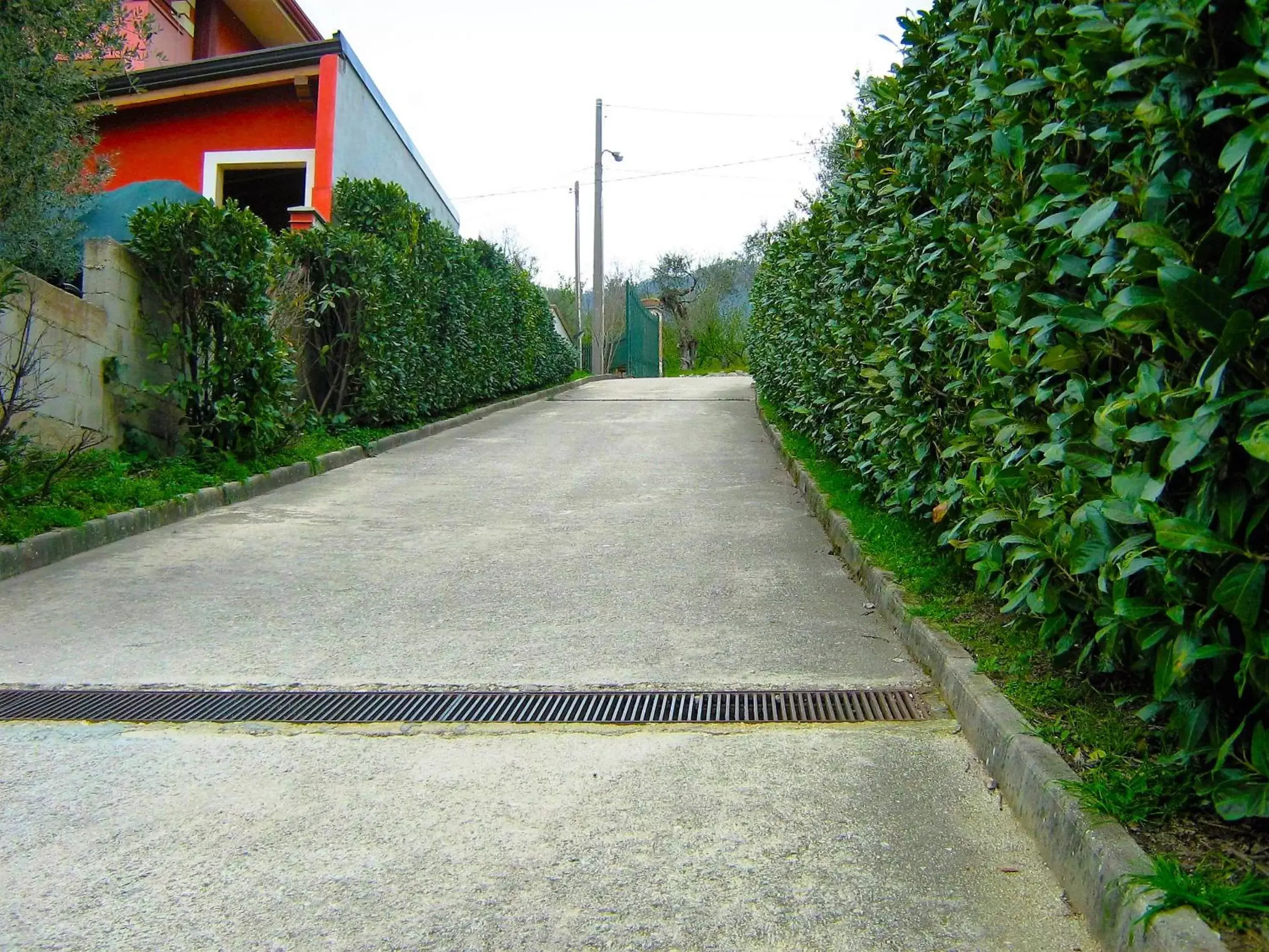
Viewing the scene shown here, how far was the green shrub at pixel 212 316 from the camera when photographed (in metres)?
8.33

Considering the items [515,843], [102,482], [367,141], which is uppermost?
[367,141]

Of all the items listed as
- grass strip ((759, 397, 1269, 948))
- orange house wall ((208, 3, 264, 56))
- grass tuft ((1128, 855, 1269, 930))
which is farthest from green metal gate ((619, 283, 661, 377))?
grass tuft ((1128, 855, 1269, 930))

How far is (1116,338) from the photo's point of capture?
2928mm

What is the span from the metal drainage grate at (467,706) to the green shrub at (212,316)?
4.88m

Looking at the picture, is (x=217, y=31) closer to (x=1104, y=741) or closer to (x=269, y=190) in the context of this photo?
(x=269, y=190)

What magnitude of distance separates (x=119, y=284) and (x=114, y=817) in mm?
6163

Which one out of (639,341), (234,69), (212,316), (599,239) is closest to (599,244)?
(599,239)

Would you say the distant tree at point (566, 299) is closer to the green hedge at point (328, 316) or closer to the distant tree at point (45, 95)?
the green hedge at point (328, 316)

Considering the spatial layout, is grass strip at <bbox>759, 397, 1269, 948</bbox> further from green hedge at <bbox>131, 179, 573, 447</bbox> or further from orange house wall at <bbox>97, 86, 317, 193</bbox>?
orange house wall at <bbox>97, 86, 317, 193</bbox>

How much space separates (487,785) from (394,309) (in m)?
10.2

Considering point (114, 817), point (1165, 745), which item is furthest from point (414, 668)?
point (1165, 745)

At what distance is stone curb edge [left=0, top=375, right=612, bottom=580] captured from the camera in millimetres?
6020

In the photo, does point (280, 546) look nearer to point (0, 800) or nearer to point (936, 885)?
point (0, 800)

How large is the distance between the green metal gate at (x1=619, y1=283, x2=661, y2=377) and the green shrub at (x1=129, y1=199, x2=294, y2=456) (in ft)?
91.3
